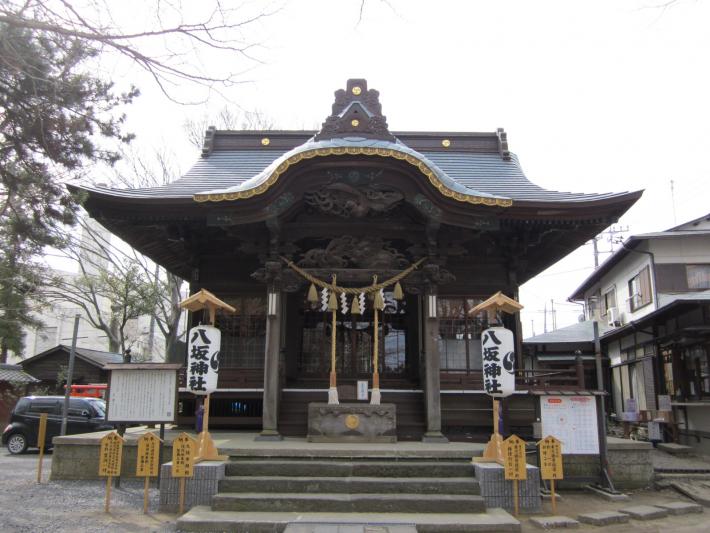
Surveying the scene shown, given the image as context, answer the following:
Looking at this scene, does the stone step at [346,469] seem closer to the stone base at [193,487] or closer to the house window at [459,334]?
the stone base at [193,487]

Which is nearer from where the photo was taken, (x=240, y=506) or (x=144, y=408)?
(x=240, y=506)

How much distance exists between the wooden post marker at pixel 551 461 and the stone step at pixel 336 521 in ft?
3.28

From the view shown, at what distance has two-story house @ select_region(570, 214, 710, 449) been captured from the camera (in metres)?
14.9

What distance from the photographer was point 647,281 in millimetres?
19078

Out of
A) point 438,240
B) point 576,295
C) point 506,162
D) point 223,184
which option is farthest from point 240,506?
point 576,295

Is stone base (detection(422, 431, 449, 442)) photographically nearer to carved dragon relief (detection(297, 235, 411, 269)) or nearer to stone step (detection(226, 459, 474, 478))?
stone step (detection(226, 459, 474, 478))

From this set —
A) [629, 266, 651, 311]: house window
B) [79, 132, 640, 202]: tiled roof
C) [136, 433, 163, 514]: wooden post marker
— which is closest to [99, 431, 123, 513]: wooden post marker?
[136, 433, 163, 514]: wooden post marker

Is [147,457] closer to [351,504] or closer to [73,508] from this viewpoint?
[73,508]

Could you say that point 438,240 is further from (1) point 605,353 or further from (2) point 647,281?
(1) point 605,353

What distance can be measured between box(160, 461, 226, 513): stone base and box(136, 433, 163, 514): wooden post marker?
206mm

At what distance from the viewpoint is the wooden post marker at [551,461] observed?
7375 mm

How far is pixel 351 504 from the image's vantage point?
6.86 metres

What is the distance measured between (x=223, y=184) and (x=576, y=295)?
959 inches

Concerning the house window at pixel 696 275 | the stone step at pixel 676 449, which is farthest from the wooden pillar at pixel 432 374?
the house window at pixel 696 275
